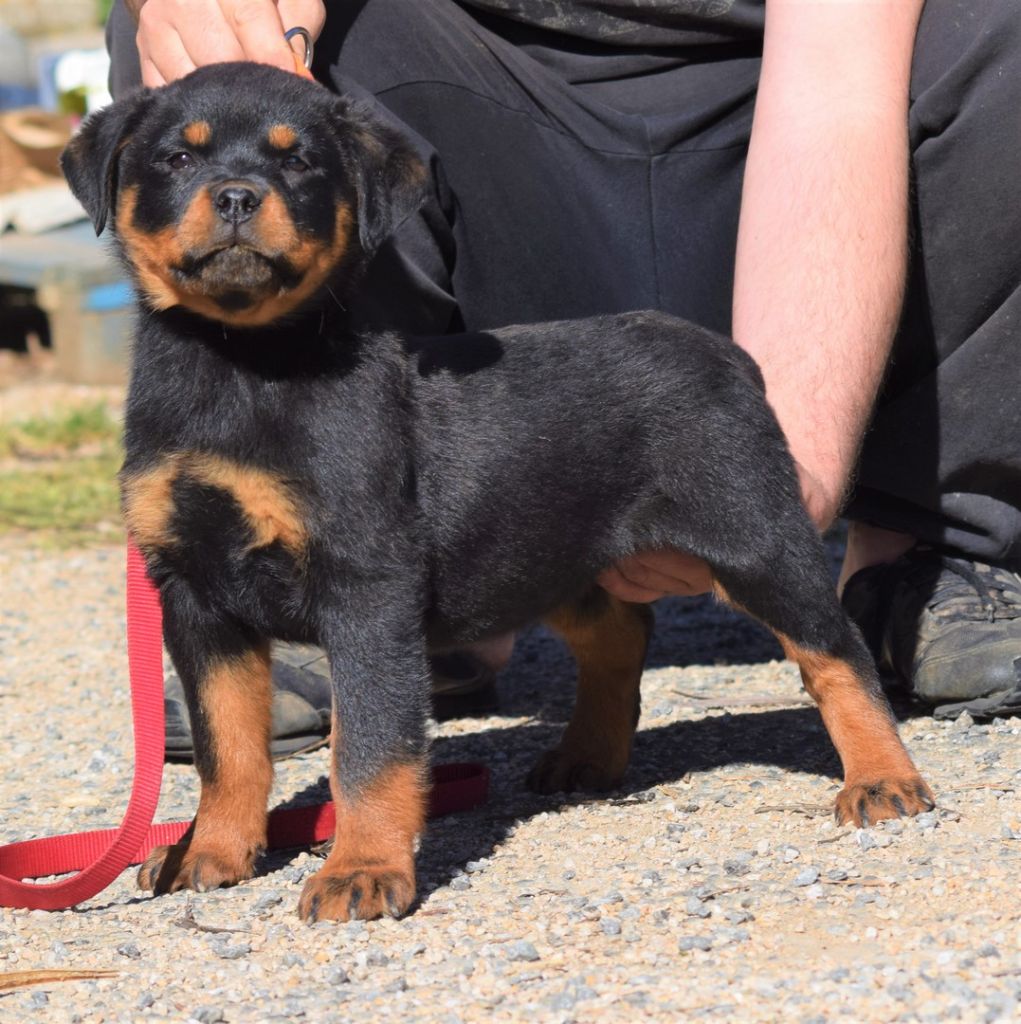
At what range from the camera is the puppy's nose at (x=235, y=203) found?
2.96 m

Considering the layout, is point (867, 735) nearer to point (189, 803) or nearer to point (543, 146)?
point (189, 803)

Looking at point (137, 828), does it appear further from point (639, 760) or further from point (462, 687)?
point (462, 687)

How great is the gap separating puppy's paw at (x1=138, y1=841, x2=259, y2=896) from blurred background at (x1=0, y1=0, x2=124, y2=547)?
3.20 metres

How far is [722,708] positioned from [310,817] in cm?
141

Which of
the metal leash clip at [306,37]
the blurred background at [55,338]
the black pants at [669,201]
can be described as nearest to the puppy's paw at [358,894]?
the black pants at [669,201]

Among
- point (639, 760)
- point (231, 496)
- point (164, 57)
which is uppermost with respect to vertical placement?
point (164, 57)

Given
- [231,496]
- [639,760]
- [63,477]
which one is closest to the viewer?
[231,496]

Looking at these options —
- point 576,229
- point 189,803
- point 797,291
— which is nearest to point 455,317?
point 576,229

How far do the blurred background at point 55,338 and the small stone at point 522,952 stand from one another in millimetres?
3939

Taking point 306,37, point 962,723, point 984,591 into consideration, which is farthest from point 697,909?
point 306,37

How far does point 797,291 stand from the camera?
148 inches

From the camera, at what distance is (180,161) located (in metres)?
3.13

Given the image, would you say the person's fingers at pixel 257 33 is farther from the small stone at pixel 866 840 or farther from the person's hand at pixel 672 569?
the small stone at pixel 866 840

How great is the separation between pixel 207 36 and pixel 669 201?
1.56 metres
